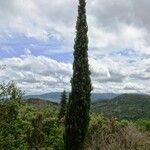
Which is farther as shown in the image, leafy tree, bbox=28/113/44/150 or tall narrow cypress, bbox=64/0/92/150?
leafy tree, bbox=28/113/44/150

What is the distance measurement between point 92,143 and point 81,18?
11.8 meters

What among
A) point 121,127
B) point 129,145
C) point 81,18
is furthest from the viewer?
point 121,127

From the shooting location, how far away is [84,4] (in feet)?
134

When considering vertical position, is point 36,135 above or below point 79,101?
below

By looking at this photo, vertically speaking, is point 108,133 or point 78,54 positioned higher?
point 78,54

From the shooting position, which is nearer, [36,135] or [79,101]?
[79,101]

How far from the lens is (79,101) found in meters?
38.8

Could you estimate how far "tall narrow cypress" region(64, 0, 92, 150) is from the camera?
1512 inches

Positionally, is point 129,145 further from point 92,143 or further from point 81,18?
point 81,18

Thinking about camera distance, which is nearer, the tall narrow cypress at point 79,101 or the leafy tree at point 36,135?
the tall narrow cypress at point 79,101

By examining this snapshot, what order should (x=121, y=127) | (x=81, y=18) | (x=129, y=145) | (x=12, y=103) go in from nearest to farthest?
(x=12, y=103)
(x=129, y=145)
(x=81, y=18)
(x=121, y=127)

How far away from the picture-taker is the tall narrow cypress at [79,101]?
38.4 meters

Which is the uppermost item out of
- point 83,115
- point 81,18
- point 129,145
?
point 81,18

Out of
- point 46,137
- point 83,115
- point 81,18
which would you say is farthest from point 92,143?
point 81,18
